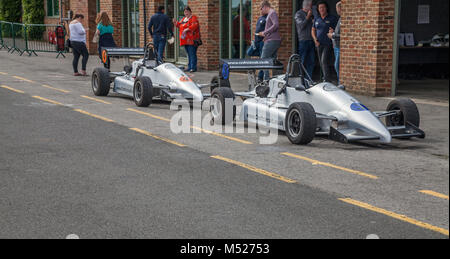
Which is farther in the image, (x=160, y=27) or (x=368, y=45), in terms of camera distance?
(x=160, y=27)

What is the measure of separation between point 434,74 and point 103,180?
596 inches

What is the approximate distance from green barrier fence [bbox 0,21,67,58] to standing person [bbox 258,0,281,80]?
44.3 ft

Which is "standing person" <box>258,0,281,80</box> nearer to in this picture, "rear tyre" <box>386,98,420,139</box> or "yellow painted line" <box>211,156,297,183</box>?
"rear tyre" <box>386,98,420,139</box>

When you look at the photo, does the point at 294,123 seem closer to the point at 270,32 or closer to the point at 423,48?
the point at 270,32

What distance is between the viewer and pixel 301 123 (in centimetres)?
878

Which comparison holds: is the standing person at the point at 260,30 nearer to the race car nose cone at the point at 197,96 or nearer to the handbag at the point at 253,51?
the handbag at the point at 253,51

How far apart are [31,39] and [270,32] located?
59.4ft

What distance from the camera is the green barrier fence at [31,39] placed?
28547 millimetres

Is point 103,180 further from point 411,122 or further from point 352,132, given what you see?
point 411,122

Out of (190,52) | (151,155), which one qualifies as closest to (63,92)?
(190,52)

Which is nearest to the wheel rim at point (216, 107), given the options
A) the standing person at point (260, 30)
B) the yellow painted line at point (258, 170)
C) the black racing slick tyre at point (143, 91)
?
the black racing slick tyre at point (143, 91)

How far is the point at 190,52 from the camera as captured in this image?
66.6ft

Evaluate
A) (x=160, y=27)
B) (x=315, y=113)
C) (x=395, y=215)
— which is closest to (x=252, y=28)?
(x=160, y=27)

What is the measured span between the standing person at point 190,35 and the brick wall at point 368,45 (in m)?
6.04
